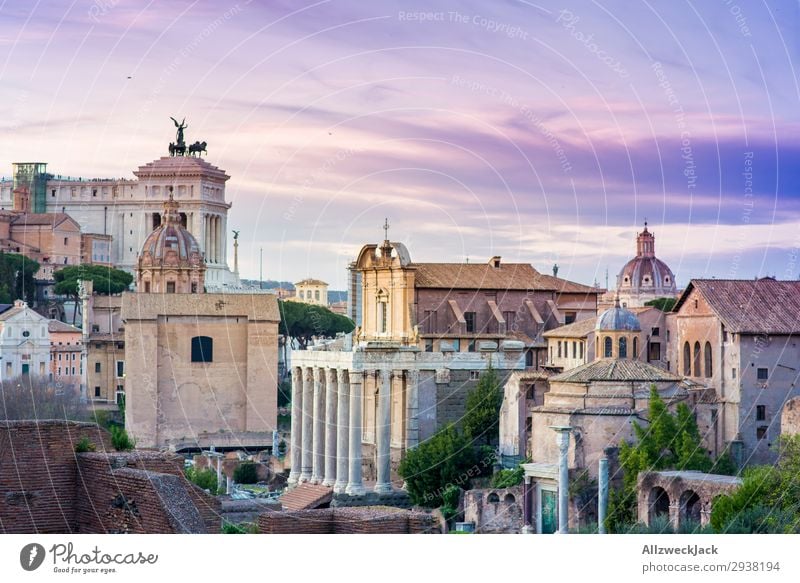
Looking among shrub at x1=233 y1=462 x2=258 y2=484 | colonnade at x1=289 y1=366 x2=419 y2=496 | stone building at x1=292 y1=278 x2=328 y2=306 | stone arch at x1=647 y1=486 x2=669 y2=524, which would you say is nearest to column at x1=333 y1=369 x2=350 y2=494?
colonnade at x1=289 y1=366 x2=419 y2=496

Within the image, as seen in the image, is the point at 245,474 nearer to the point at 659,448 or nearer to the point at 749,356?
the point at 749,356

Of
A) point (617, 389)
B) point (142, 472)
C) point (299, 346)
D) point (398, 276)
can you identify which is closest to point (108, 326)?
point (299, 346)

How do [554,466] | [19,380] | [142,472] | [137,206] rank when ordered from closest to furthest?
[142,472] < [554,466] < [19,380] < [137,206]

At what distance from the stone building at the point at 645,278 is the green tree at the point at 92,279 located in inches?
842

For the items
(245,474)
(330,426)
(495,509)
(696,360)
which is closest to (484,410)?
(330,426)

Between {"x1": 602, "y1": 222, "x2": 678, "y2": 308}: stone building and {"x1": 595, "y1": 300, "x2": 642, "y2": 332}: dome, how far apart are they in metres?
34.7

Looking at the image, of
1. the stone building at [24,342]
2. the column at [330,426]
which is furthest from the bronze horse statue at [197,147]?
the column at [330,426]

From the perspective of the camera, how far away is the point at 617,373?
125 feet

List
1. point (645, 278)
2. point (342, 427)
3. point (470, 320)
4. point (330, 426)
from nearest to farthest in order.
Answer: point (342, 427) < point (330, 426) < point (470, 320) < point (645, 278)

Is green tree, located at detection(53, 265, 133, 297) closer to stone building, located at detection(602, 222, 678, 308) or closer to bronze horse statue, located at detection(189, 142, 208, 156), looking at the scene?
bronze horse statue, located at detection(189, 142, 208, 156)

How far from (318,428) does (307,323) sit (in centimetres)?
2656

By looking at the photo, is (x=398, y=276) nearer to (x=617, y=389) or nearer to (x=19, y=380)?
(x=617, y=389)
